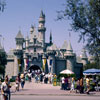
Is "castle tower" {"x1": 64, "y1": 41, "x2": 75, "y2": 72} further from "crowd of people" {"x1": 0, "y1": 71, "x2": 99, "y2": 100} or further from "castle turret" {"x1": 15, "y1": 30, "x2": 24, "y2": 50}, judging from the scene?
"crowd of people" {"x1": 0, "y1": 71, "x2": 99, "y2": 100}

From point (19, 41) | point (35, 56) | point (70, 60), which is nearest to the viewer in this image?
point (35, 56)

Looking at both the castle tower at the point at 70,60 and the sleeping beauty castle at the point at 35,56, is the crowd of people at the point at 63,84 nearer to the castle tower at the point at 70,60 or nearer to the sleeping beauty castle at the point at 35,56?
the sleeping beauty castle at the point at 35,56

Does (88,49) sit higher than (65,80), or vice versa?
(88,49)

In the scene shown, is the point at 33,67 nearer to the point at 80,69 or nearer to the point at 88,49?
the point at 80,69

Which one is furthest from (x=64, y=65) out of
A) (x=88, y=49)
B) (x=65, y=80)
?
(x=88, y=49)

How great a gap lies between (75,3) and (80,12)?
2.73 ft

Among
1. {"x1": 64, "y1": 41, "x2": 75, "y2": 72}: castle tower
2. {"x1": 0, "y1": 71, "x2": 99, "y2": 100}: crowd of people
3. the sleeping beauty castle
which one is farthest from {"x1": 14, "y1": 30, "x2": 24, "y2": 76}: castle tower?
{"x1": 0, "y1": 71, "x2": 99, "y2": 100}: crowd of people

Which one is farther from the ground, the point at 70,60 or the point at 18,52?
the point at 18,52

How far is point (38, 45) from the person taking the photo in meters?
95.6

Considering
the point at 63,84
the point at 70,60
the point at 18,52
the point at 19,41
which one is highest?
the point at 19,41

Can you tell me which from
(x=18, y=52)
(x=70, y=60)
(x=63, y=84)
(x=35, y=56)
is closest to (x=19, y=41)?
(x=18, y=52)

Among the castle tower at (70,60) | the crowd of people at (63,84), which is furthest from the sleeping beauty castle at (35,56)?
the crowd of people at (63,84)

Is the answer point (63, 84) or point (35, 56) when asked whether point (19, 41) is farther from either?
point (63, 84)

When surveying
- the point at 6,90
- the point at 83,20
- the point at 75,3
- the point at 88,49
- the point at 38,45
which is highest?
the point at 38,45
